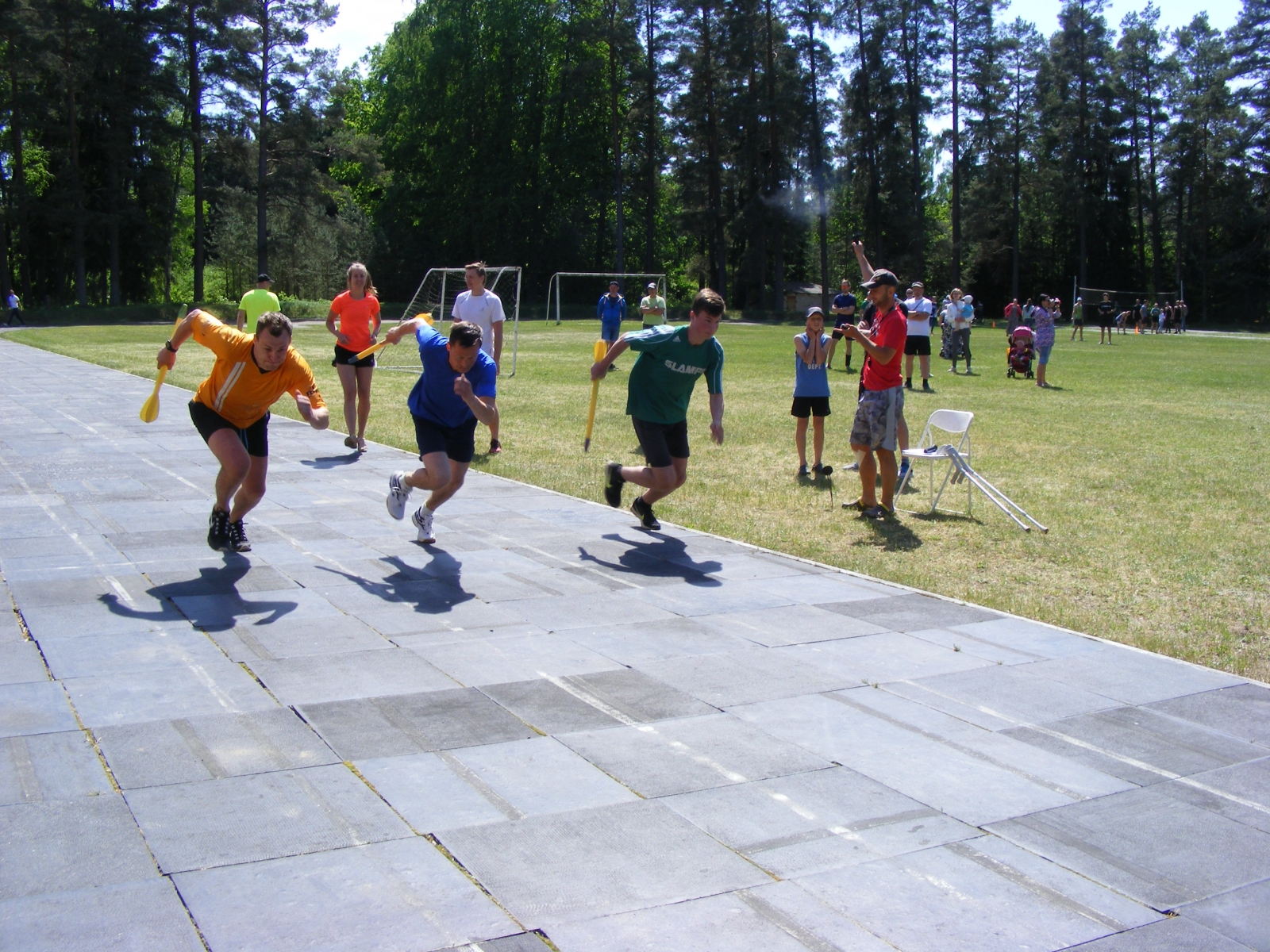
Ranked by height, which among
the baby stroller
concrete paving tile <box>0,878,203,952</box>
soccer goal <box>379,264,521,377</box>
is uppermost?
soccer goal <box>379,264,521,377</box>

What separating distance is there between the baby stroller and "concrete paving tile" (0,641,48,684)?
2224 cm

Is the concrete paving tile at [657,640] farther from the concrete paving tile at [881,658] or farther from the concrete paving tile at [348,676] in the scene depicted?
the concrete paving tile at [348,676]

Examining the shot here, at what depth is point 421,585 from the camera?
675 centimetres

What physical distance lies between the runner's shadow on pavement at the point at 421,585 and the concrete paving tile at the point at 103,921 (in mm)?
3084

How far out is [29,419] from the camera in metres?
14.2

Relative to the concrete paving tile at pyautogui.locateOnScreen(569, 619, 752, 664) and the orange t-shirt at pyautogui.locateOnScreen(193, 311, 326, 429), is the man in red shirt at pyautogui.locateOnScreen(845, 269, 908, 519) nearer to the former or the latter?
the concrete paving tile at pyautogui.locateOnScreen(569, 619, 752, 664)

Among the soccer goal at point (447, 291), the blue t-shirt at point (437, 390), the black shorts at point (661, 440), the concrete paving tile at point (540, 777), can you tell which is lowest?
the concrete paving tile at point (540, 777)

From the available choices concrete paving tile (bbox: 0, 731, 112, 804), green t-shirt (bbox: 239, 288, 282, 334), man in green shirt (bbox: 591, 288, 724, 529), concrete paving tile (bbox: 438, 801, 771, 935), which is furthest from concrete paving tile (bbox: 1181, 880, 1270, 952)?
green t-shirt (bbox: 239, 288, 282, 334)

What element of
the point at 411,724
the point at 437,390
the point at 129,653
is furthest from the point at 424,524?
the point at 411,724

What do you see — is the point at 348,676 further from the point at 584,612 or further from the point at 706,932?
the point at 706,932

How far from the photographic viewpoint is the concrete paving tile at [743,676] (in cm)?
502

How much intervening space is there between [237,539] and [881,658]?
413 centimetres

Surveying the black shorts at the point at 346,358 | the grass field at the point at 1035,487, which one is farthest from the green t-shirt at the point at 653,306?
the black shorts at the point at 346,358

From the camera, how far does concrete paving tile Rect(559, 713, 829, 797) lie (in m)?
4.07
